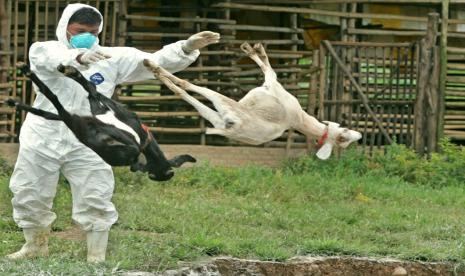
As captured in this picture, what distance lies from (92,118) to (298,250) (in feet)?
8.78

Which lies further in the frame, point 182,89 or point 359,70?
point 359,70

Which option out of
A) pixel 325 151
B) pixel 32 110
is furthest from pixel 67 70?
pixel 325 151

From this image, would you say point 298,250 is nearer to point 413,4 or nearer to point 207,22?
point 207,22

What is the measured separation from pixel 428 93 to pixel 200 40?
27.7ft

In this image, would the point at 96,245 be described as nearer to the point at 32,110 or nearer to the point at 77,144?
the point at 77,144

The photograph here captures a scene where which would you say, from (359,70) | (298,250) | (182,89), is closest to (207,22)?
(359,70)

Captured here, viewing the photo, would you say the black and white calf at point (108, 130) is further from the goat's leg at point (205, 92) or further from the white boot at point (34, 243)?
the white boot at point (34, 243)

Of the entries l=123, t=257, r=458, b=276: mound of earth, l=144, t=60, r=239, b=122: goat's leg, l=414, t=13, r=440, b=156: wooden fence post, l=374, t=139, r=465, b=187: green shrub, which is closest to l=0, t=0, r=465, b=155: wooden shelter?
l=414, t=13, r=440, b=156: wooden fence post

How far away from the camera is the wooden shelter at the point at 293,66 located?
15.9 metres

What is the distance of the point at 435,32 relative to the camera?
1653 cm

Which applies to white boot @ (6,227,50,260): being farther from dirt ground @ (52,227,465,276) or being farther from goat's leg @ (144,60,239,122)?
goat's leg @ (144,60,239,122)

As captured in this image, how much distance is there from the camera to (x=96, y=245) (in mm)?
8930

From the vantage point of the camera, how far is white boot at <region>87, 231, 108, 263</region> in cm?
890

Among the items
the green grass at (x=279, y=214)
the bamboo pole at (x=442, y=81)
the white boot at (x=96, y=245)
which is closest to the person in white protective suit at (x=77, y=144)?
the white boot at (x=96, y=245)
